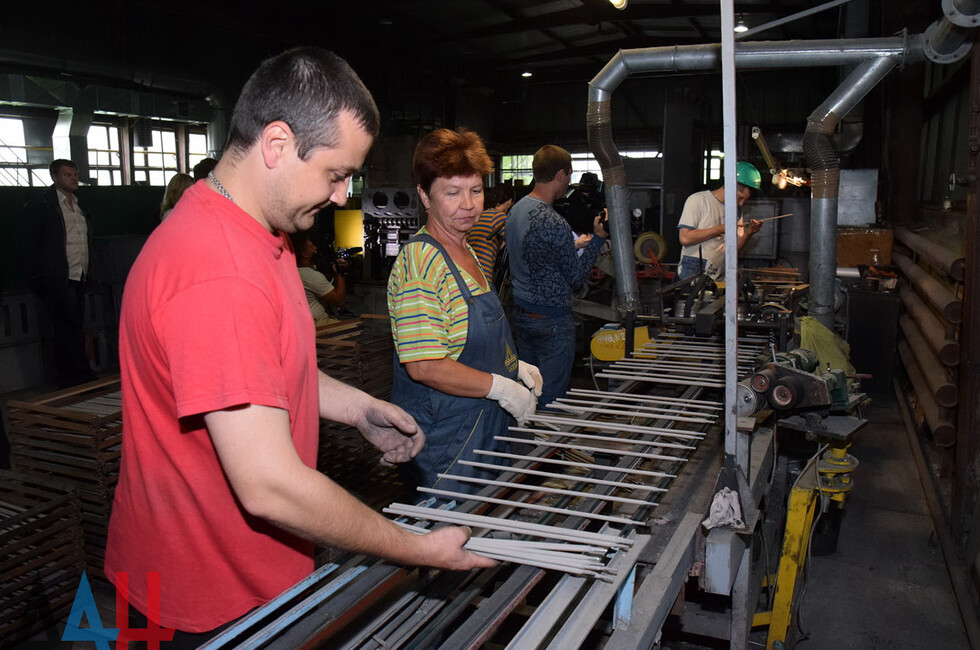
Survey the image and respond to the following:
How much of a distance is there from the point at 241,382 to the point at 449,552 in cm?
49

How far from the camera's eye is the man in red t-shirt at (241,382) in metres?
1.07

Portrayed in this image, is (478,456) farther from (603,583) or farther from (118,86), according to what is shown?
(118,86)

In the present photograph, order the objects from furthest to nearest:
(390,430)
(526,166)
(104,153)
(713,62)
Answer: (526,166)
(104,153)
(713,62)
(390,430)

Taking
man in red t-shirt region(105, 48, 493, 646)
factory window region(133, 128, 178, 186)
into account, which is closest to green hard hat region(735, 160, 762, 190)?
man in red t-shirt region(105, 48, 493, 646)

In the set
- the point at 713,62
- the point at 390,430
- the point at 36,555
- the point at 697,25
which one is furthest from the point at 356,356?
the point at 697,25

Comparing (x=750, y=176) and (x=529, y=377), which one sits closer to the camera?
(x=529, y=377)

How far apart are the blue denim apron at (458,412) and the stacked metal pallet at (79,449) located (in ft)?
5.77

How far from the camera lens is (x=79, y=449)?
10.8 feet

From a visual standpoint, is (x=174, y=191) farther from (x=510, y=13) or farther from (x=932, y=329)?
(x=510, y=13)

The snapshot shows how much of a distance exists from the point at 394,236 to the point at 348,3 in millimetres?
3077

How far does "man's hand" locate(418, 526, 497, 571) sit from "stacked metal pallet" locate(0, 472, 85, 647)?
2.59 meters

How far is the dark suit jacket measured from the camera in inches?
234

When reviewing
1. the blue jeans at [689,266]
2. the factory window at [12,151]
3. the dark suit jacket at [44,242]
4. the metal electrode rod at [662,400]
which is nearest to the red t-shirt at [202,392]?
the metal electrode rod at [662,400]

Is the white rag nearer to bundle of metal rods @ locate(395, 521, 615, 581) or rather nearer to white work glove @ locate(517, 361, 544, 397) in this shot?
bundle of metal rods @ locate(395, 521, 615, 581)
